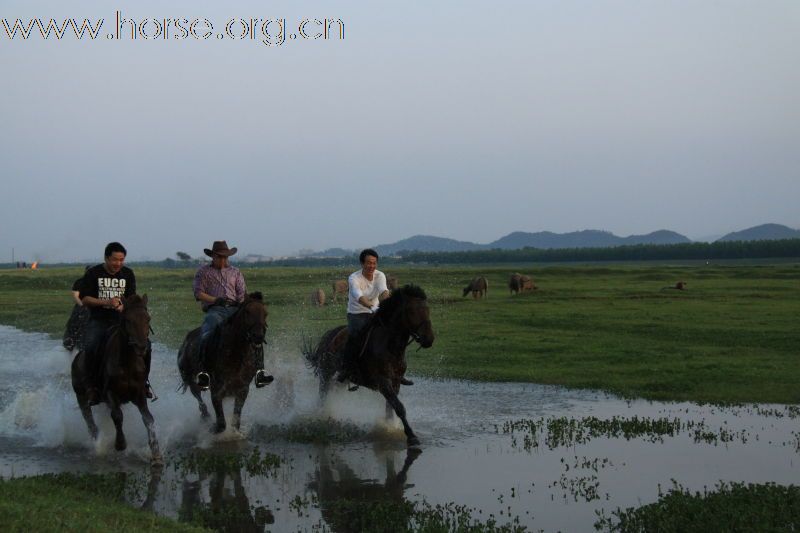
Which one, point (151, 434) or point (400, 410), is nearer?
point (151, 434)

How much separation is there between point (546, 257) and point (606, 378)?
171 metres

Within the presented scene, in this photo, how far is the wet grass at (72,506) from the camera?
23.2 feet

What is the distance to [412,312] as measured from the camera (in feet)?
39.4

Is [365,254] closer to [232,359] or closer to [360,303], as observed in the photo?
[360,303]

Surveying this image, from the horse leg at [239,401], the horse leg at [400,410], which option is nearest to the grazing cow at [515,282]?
the horse leg at [400,410]

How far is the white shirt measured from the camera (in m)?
13.1

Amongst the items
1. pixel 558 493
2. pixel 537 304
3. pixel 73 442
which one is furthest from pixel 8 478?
pixel 537 304

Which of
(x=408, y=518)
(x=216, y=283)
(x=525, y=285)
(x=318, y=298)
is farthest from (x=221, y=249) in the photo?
(x=525, y=285)

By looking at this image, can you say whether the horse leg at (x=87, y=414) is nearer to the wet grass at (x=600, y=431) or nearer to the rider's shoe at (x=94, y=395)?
the rider's shoe at (x=94, y=395)

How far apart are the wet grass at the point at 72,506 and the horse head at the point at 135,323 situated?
1.58 metres

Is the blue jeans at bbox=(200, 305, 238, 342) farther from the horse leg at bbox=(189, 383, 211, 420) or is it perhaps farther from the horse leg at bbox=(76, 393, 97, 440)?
the horse leg at bbox=(76, 393, 97, 440)

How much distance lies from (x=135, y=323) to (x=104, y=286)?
1070 mm

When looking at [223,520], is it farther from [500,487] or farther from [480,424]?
[480,424]

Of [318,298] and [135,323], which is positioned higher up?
[135,323]
